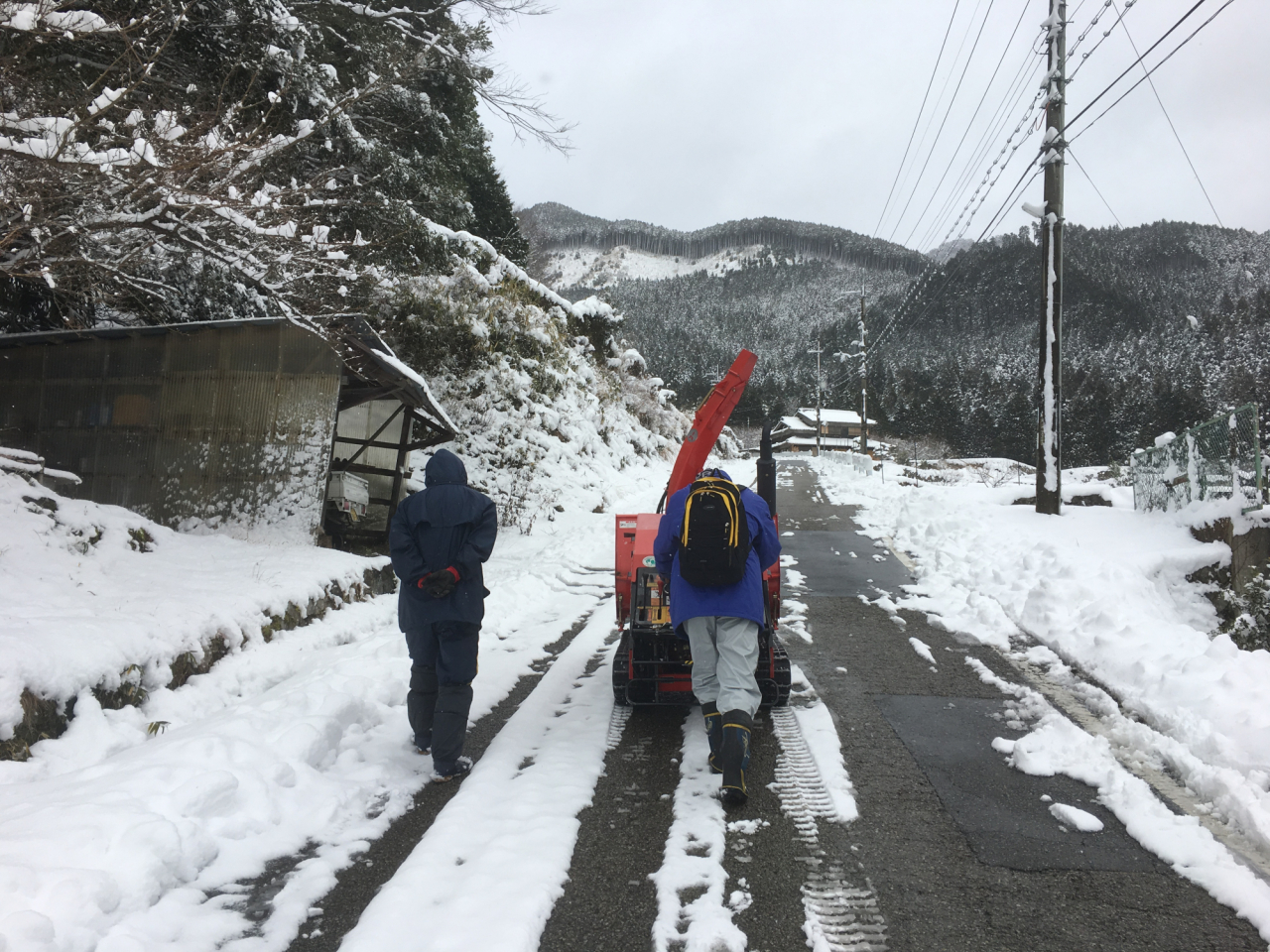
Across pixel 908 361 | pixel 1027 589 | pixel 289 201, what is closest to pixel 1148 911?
pixel 1027 589

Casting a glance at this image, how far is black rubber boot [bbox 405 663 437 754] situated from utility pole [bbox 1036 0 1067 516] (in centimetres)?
1211

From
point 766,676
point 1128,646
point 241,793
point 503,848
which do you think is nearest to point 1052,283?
point 1128,646

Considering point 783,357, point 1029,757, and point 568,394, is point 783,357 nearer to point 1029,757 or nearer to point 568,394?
point 568,394

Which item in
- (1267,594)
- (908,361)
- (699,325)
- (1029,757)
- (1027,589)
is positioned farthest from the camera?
(699,325)

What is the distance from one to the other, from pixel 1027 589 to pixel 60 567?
10059 millimetres

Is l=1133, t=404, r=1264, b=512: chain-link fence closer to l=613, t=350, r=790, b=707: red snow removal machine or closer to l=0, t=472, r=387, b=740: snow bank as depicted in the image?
l=613, t=350, r=790, b=707: red snow removal machine

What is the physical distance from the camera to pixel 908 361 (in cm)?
11012

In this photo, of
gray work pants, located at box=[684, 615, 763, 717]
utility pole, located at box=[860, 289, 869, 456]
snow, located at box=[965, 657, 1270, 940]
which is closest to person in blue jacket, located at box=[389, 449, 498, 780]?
gray work pants, located at box=[684, 615, 763, 717]

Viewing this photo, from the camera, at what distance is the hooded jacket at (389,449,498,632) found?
4.39 metres

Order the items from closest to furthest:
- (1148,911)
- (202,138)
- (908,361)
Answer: (1148,911), (202,138), (908,361)

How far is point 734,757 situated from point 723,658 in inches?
23.9

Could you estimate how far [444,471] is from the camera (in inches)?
180

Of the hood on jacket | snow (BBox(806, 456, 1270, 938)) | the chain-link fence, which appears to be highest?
the chain-link fence

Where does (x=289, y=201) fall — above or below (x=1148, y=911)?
above
